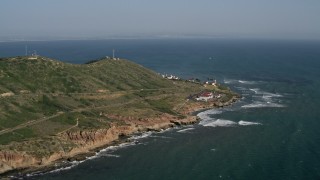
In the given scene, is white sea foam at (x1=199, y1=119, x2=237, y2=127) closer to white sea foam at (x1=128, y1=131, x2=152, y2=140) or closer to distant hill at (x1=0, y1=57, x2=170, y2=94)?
white sea foam at (x1=128, y1=131, x2=152, y2=140)

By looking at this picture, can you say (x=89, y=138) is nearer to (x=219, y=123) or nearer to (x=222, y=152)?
(x=222, y=152)

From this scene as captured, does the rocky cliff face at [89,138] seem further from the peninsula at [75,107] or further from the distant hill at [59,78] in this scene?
Answer: the distant hill at [59,78]

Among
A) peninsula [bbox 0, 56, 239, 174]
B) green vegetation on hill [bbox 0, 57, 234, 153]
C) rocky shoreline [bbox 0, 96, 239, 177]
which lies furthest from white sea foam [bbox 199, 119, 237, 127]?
green vegetation on hill [bbox 0, 57, 234, 153]

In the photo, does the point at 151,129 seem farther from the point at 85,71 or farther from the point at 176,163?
the point at 85,71

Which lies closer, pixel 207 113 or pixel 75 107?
pixel 75 107

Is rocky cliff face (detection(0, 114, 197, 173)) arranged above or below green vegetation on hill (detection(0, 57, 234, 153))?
below

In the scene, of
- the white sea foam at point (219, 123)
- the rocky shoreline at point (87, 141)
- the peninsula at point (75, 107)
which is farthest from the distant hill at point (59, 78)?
the white sea foam at point (219, 123)

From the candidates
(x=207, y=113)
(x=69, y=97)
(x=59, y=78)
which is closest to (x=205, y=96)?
(x=207, y=113)
